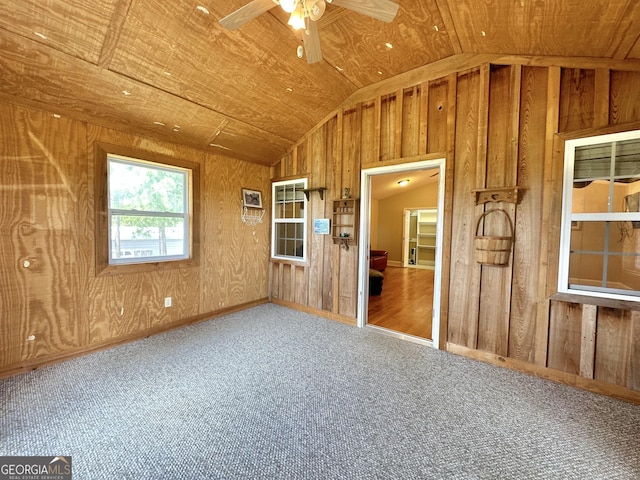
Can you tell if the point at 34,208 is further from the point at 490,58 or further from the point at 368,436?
the point at 490,58

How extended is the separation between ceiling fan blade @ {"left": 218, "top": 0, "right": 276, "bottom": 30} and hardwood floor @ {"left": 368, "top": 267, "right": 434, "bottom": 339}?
3541 mm

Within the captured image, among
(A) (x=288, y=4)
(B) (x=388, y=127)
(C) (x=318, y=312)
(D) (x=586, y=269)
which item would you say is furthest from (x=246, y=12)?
(C) (x=318, y=312)

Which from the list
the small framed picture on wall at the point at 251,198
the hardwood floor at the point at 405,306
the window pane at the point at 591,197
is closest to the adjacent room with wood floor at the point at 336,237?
the window pane at the point at 591,197

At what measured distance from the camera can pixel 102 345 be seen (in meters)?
2.84

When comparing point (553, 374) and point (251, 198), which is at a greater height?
point (251, 198)

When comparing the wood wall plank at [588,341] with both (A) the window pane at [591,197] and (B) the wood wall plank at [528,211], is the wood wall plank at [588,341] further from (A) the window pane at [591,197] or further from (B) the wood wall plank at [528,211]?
(A) the window pane at [591,197]

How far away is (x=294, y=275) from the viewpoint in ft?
14.3

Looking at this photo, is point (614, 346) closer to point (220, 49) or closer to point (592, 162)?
point (592, 162)

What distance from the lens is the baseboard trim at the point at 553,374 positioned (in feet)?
7.01

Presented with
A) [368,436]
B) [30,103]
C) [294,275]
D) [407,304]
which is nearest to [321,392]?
[368,436]

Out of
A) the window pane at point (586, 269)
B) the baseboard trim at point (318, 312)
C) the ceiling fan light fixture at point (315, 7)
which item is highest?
the ceiling fan light fixture at point (315, 7)

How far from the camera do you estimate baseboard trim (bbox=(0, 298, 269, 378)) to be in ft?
7.73

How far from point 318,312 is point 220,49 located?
3.46 metres

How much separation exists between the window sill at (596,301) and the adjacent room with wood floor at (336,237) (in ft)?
0.08
